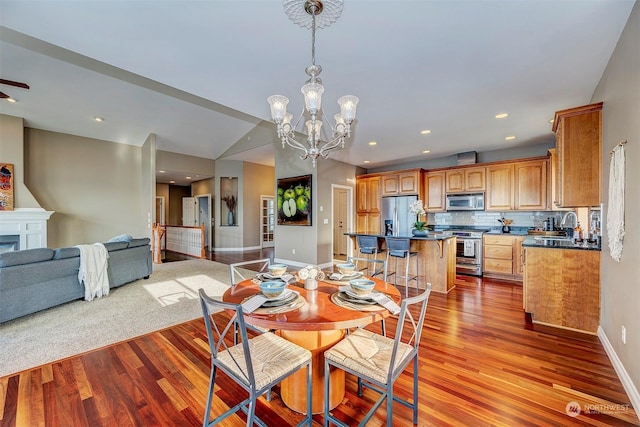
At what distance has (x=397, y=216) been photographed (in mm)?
6344

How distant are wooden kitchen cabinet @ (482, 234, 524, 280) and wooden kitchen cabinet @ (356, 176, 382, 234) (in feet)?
7.70

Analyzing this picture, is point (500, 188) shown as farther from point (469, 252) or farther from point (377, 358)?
point (377, 358)

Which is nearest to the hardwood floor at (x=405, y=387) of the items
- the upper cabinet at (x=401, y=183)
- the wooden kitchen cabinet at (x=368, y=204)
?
the upper cabinet at (x=401, y=183)

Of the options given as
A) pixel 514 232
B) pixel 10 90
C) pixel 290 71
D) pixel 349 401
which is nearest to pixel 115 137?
pixel 10 90

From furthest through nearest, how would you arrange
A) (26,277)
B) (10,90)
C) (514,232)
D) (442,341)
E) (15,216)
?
(514,232) < (15,216) < (10,90) < (26,277) < (442,341)

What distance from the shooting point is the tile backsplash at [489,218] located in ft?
17.1

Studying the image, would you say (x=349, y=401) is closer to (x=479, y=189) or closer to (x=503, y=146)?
(x=479, y=189)

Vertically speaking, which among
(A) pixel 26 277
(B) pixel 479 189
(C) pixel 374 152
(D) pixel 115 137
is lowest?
(A) pixel 26 277

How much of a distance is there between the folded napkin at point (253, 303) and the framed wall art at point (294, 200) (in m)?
4.34

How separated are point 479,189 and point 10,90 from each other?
880cm

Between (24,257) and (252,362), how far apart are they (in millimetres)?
3366

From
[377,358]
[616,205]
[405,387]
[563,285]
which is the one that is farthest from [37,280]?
[563,285]

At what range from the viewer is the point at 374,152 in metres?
5.87

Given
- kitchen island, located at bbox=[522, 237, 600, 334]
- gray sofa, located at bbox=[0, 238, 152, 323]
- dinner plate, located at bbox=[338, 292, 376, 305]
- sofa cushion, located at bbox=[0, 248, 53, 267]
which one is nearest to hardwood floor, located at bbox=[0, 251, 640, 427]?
kitchen island, located at bbox=[522, 237, 600, 334]
